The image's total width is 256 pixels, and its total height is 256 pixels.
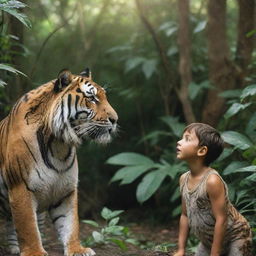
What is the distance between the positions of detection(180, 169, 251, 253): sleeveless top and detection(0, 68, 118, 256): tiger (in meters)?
0.87

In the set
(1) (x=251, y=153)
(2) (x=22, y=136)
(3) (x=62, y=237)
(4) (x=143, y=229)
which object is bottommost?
(4) (x=143, y=229)

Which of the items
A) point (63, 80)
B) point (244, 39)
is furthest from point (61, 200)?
point (244, 39)

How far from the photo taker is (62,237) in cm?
443

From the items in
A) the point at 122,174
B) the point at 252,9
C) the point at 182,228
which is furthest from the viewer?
the point at 252,9

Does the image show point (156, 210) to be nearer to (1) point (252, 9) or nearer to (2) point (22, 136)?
(1) point (252, 9)

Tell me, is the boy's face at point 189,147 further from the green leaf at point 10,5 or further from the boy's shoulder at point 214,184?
the green leaf at point 10,5

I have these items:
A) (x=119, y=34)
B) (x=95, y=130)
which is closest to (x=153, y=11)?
(x=119, y=34)

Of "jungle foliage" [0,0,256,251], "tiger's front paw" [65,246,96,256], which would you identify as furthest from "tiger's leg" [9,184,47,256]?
"jungle foliage" [0,0,256,251]

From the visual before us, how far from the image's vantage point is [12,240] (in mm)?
4727

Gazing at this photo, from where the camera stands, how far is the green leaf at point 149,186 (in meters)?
5.71

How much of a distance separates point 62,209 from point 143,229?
2.99 m

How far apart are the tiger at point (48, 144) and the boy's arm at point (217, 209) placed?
3.26ft

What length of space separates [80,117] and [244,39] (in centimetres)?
329

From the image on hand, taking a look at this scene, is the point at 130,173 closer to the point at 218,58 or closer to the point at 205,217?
the point at 218,58
